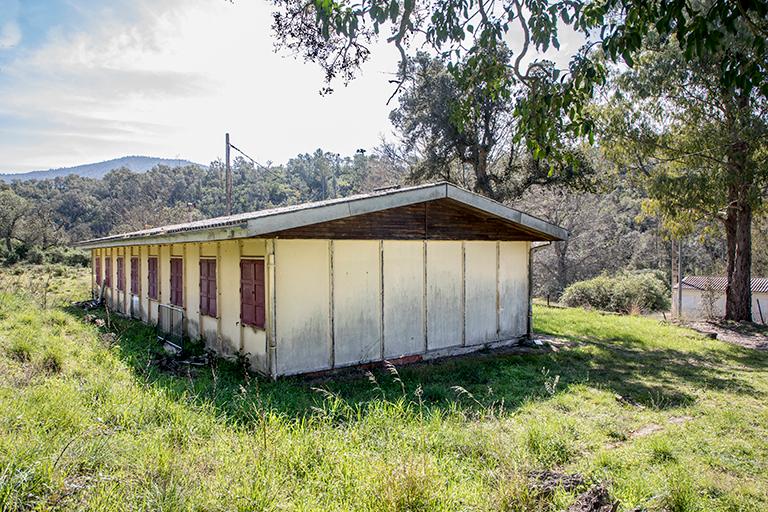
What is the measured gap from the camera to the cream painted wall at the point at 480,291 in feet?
31.7

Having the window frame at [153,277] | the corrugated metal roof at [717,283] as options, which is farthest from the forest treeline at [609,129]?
the window frame at [153,277]

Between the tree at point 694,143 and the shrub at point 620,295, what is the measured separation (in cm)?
547

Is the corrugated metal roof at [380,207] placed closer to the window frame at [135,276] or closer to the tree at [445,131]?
the window frame at [135,276]

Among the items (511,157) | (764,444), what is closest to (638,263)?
(511,157)

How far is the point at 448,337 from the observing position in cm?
931

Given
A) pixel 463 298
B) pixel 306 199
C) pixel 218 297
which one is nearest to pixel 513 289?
pixel 463 298

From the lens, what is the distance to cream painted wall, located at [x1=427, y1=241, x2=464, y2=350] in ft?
A: 29.8

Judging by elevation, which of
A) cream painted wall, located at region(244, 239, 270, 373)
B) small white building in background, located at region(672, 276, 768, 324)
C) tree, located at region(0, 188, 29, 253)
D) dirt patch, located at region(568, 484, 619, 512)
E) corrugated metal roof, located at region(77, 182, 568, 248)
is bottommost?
small white building in background, located at region(672, 276, 768, 324)

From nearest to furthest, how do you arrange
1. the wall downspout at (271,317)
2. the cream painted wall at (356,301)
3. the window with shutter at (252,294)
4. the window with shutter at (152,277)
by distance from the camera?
the wall downspout at (271,317) < the window with shutter at (252,294) < the cream painted wall at (356,301) < the window with shutter at (152,277)

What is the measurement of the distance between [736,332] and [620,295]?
750 centimetres

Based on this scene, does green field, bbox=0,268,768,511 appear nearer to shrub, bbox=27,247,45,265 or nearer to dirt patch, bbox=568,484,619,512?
dirt patch, bbox=568,484,619,512

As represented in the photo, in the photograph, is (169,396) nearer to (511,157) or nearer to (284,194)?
(511,157)

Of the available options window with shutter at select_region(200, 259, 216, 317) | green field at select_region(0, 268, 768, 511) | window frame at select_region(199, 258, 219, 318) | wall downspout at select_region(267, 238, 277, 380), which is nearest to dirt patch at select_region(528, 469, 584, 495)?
green field at select_region(0, 268, 768, 511)

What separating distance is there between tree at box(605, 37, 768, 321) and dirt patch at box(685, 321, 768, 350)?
106 cm
